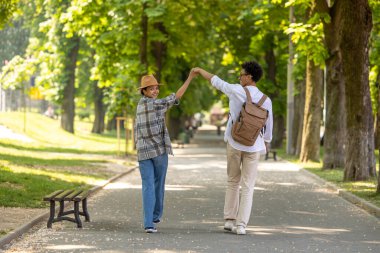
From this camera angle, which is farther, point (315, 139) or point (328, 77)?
point (315, 139)

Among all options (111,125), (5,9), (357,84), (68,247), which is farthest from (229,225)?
(111,125)

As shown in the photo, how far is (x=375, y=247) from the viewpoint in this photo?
1072cm

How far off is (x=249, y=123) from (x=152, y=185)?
1464mm

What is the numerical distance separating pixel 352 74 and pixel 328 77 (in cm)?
603

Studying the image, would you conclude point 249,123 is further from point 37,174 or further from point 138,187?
Result: point 37,174

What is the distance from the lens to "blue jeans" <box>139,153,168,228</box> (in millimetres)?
11633

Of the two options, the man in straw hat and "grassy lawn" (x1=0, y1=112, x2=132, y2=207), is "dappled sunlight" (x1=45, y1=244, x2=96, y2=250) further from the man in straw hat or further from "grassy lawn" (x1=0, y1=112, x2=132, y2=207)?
"grassy lawn" (x1=0, y1=112, x2=132, y2=207)

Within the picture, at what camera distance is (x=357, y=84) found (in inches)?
827

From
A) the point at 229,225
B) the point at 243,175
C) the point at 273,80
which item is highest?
the point at 273,80

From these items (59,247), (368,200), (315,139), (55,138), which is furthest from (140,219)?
(55,138)

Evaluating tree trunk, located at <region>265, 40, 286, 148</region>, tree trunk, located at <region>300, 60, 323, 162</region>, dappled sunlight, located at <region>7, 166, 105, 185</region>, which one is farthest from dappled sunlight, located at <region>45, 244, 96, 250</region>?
tree trunk, located at <region>265, 40, 286, 148</region>

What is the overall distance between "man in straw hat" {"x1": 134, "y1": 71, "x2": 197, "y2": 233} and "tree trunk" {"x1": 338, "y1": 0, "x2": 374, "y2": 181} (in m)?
9.05

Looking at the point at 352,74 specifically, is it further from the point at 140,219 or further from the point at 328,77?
the point at 140,219

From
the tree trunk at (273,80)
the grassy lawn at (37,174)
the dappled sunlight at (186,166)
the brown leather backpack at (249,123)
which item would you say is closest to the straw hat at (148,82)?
the brown leather backpack at (249,123)
